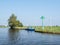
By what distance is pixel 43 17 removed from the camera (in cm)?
6825

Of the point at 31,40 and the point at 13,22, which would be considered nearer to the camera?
the point at 31,40

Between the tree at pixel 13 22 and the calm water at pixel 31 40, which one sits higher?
the tree at pixel 13 22

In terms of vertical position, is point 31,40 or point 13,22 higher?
point 13,22

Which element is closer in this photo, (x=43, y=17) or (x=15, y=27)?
(x=43, y=17)

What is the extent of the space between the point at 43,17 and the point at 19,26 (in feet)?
208

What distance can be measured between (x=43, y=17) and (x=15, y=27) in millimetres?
60869

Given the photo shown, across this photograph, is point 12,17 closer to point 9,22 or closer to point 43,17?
point 9,22

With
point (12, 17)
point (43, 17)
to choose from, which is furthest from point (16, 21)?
point (43, 17)

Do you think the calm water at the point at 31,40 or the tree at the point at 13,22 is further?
the tree at the point at 13,22

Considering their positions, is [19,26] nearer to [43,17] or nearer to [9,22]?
[9,22]

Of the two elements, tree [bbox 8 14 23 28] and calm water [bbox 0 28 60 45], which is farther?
tree [bbox 8 14 23 28]

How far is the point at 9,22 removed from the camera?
127 meters

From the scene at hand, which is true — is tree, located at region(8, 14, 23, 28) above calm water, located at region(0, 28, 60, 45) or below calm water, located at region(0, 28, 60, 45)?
above

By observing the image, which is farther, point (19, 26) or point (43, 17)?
point (19, 26)
